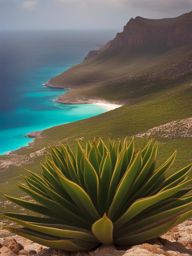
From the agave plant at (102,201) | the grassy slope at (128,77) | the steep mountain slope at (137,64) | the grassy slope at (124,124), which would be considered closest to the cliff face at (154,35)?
the steep mountain slope at (137,64)

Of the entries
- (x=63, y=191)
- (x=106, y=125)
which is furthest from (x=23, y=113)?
(x=63, y=191)

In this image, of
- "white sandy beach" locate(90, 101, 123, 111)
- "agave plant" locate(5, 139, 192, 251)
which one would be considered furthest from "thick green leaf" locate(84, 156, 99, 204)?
"white sandy beach" locate(90, 101, 123, 111)

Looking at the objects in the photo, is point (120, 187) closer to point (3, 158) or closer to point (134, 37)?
point (3, 158)

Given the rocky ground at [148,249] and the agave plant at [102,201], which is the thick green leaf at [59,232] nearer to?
the agave plant at [102,201]

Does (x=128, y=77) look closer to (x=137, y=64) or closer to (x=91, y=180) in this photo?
(x=137, y=64)

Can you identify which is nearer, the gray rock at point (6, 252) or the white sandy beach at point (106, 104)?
the gray rock at point (6, 252)

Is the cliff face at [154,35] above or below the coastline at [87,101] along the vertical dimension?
above
